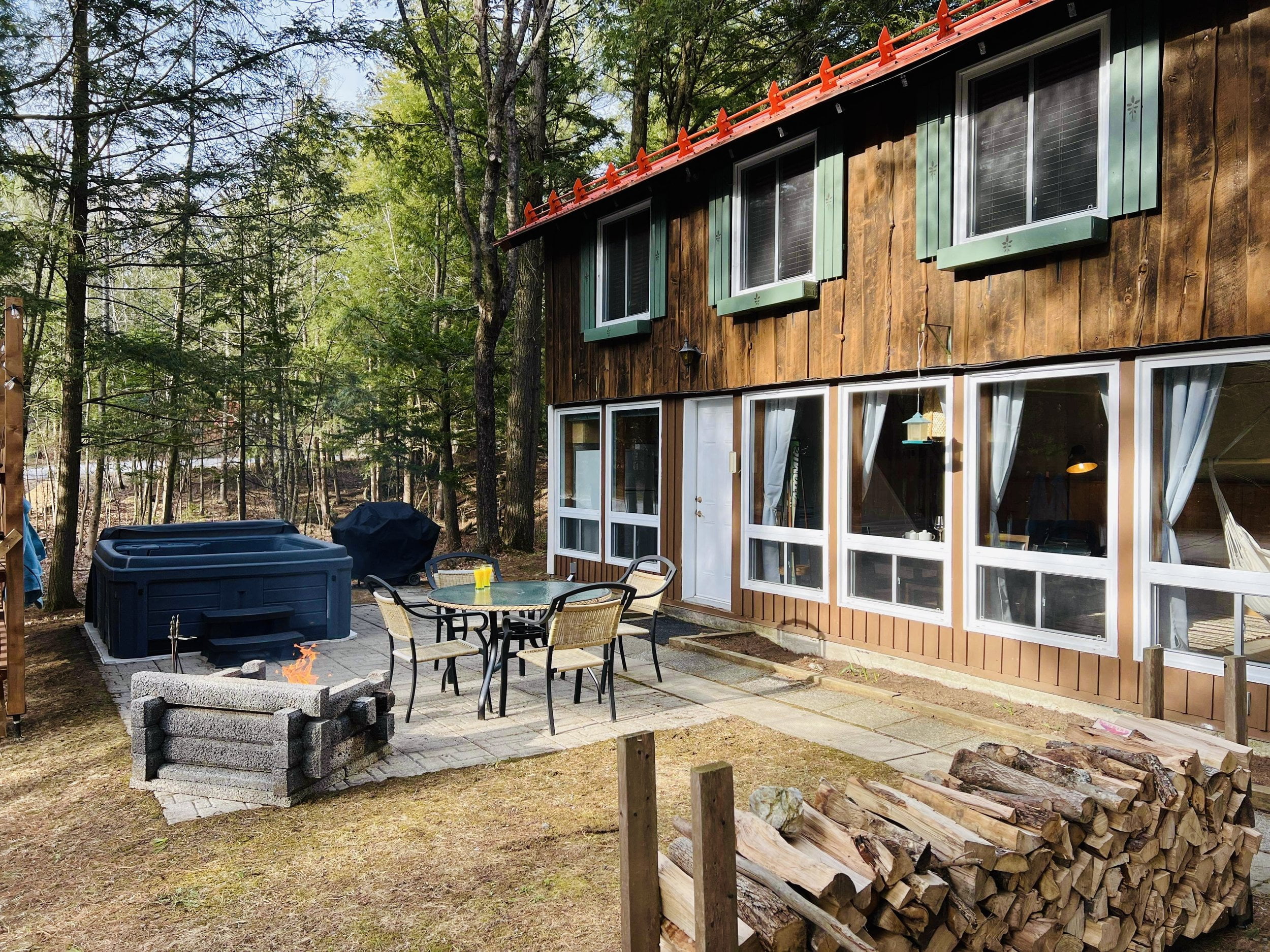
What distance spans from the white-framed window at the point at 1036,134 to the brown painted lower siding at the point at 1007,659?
281cm

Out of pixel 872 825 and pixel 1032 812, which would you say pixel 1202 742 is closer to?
pixel 1032 812

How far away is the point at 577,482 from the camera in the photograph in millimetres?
10422

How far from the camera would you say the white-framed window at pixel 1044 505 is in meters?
5.31

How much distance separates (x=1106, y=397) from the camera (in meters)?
5.30

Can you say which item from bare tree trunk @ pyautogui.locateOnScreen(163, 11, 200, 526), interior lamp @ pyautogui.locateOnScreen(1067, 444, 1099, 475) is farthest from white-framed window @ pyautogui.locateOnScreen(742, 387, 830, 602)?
bare tree trunk @ pyautogui.locateOnScreen(163, 11, 200, 526)

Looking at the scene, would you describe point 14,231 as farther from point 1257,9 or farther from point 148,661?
point 1257,9

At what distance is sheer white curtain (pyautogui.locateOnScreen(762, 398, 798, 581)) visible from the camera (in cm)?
760

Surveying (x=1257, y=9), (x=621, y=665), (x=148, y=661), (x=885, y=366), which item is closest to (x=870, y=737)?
(x=621, y=665)

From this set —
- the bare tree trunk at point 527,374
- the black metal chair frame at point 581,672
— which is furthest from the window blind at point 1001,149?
the bare tree trunk at point 527,374

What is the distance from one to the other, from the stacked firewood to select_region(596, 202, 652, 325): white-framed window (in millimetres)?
6908

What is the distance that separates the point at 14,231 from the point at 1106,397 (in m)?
9.19

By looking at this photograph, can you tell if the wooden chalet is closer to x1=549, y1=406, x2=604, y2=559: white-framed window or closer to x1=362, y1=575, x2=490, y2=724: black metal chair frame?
x1=549, y1=406, x2=604, y2=559: white-framed window

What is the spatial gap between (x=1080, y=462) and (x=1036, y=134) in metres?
2.20

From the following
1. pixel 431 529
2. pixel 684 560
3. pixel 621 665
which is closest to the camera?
pixel 621 665
